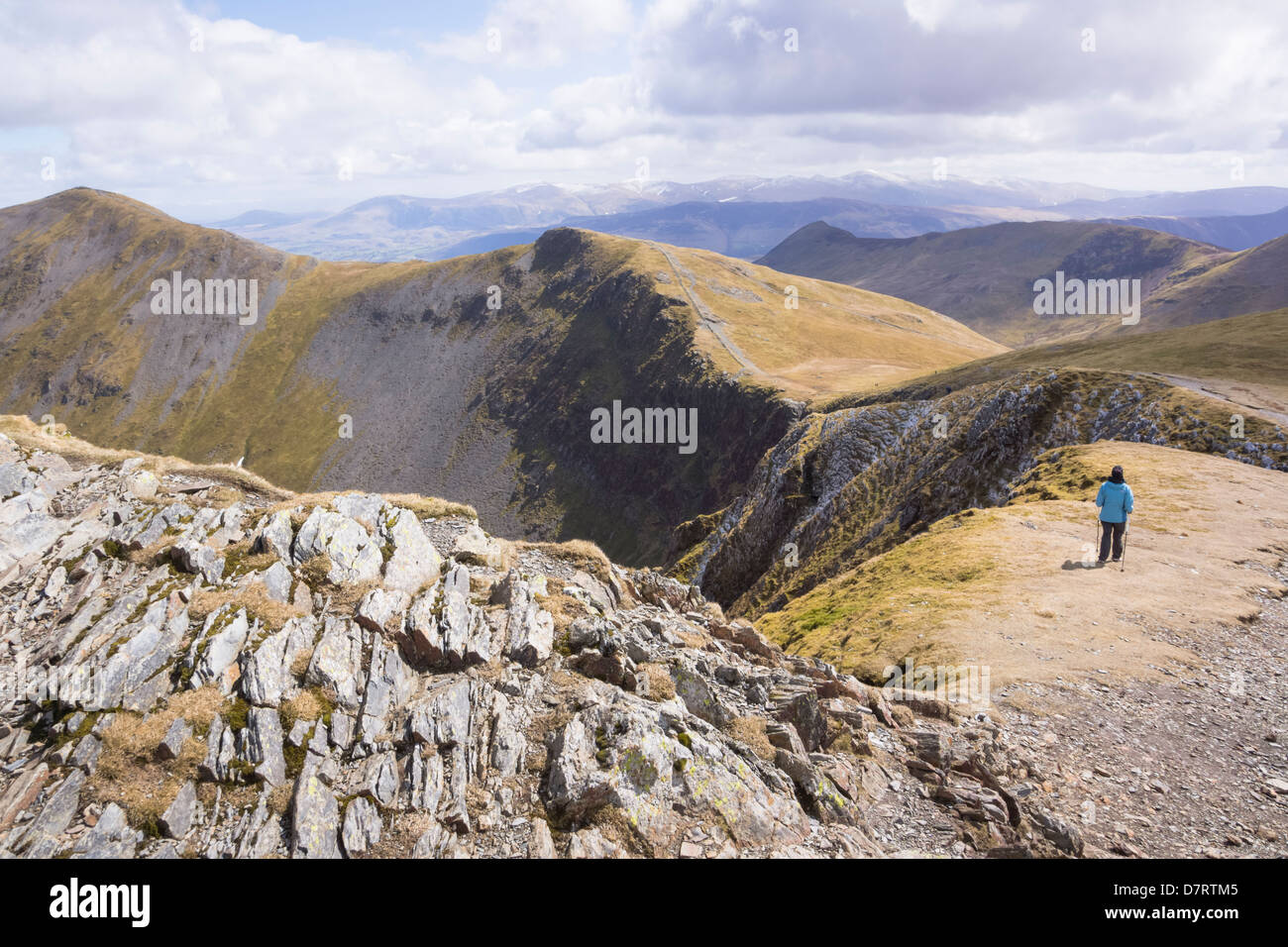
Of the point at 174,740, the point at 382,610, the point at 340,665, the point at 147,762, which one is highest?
the point at 382,610

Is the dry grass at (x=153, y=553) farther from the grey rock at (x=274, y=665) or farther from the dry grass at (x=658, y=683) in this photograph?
the dry grass at (x=658, y=683)

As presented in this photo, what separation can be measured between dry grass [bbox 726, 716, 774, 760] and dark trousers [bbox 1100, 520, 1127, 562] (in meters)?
18.5

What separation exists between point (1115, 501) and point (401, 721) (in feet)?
85.8

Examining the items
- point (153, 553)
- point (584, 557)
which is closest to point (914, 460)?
point (584, 557)

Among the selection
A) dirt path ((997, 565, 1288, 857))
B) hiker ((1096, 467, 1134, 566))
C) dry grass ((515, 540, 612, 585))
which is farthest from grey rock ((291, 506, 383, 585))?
hiker ((1096, 467, 1134, 566))

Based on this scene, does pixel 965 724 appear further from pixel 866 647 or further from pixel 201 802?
pixel 201 802

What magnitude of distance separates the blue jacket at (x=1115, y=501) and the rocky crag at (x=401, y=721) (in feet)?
40.8

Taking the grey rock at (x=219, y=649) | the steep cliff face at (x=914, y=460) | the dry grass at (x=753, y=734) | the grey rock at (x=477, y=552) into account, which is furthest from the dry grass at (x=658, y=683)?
the steep cliff face at (x=914, y=460)

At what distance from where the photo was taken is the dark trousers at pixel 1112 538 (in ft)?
79.5

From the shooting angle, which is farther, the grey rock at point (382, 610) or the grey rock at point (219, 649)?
the grey rock at point (382, 610)

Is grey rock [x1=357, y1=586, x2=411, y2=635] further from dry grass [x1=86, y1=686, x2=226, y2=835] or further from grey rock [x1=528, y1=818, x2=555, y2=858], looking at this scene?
grey rock [x1=528, y1=818, x2=555, y2=858]

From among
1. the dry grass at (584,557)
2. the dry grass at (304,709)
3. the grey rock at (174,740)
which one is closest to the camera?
the grey rock at (174,740)

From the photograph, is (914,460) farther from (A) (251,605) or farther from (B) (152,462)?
(B) (152,462)

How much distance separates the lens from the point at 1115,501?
23609 millimetres
